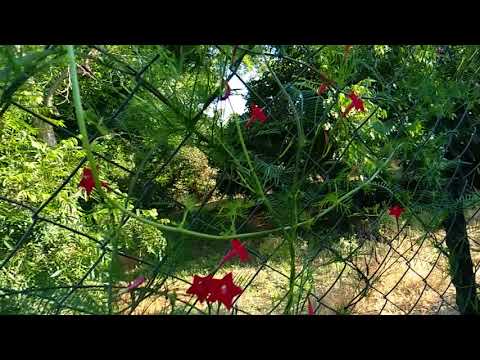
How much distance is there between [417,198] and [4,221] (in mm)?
969

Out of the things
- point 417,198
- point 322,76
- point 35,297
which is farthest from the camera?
point 417,198
